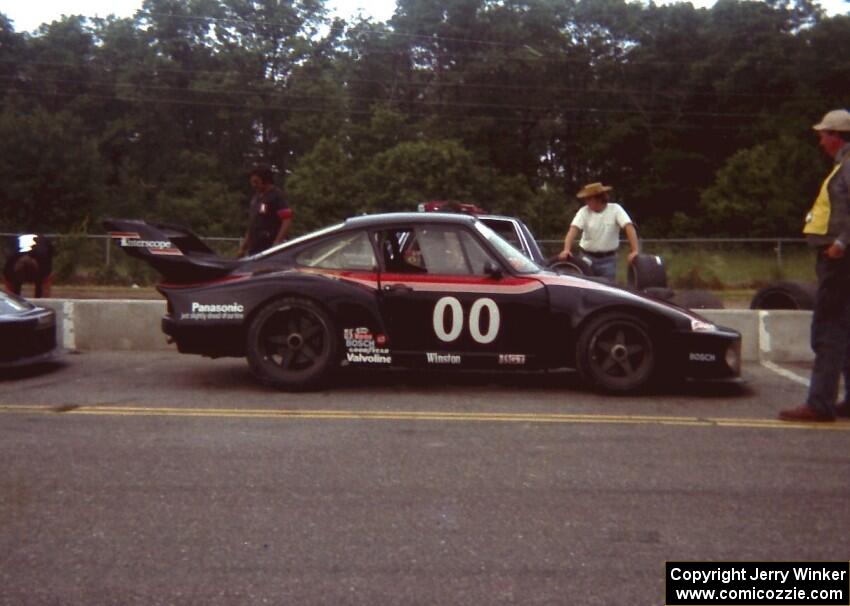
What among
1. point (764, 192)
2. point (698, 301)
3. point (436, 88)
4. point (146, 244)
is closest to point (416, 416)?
point (146, 244)

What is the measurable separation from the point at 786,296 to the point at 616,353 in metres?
4.57

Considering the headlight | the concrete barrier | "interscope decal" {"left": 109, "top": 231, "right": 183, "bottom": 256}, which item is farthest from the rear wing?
the headlight

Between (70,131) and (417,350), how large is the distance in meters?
51.4

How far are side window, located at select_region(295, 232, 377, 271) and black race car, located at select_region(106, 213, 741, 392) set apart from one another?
0.05 feet

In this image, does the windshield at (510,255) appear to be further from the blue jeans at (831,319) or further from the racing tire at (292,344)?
the blue jeans at (831,319)

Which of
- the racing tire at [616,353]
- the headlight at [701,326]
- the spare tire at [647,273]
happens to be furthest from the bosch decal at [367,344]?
the spare tire at [647,273]

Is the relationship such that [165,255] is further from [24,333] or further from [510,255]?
[510,255]

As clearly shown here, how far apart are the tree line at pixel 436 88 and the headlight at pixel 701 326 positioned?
5281 centimetres

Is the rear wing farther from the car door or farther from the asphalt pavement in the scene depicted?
the car door

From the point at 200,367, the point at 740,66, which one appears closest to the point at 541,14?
the point at 740,66

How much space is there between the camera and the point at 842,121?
7.22 meters

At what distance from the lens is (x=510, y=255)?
A: 8.95 m

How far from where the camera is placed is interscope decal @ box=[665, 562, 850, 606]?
416cm

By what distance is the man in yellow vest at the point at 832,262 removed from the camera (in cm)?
706
